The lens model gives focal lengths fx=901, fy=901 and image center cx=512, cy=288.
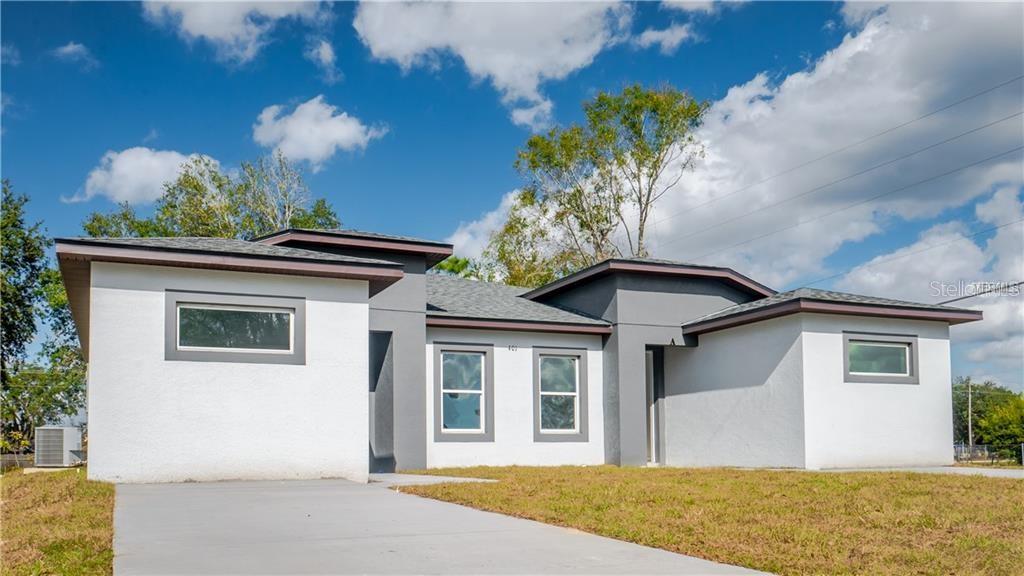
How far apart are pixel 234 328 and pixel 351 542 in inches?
246

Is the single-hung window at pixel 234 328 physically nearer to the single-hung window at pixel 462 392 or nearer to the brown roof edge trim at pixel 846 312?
the single-hung window at pixel 462 392

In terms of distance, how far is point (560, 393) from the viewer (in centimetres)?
1816

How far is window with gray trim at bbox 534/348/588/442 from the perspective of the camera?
1792 centimetres

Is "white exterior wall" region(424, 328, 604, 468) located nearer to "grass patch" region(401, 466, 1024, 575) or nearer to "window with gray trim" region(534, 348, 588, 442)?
"window with gray trim" region(534, 348, 588, 442)

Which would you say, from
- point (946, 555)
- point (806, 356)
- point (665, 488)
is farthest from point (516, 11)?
point (946, 555)

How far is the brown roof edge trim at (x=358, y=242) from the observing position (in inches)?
608

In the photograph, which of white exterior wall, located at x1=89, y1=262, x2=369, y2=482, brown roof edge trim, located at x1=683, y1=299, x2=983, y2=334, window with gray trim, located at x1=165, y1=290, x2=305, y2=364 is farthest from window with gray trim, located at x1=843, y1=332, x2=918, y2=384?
window with gray trim, located at x1=165, y1=290, x2=305, y2=364

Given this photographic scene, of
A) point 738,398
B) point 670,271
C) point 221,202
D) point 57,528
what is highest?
point 221,202

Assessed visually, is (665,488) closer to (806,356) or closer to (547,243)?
(806,356)

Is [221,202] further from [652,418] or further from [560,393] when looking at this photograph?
[652,418]

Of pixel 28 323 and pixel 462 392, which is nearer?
pixel 462 392

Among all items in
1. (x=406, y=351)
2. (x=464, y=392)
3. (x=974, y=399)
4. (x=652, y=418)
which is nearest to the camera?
(x=406, y=351)

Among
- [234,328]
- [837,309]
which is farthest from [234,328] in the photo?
[837,309]

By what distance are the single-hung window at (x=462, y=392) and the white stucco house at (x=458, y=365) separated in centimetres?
4
